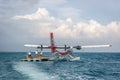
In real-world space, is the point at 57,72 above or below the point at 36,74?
below

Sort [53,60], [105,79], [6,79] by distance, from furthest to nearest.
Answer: [53,60] → [105,79] → [6,79]

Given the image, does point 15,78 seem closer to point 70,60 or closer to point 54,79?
point 54,79

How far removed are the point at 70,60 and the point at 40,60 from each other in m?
12.0

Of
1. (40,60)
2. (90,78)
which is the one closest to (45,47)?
(40,60)

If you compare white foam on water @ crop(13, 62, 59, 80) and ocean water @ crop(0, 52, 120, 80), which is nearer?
white foam on water @ crop(13, 62, 59, 80)

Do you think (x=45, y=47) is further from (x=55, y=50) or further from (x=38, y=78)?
(x=38, y=78)

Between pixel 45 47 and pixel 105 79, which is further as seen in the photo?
pixel 45 47

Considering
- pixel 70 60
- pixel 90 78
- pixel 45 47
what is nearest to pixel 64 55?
pixel 70 60

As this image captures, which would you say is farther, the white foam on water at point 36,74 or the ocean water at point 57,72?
the ocean water at point 57,72

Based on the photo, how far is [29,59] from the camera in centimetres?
10625

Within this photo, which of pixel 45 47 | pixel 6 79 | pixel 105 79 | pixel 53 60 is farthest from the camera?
pixel 45 47

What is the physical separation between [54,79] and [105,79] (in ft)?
33.2

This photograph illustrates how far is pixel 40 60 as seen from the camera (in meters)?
108

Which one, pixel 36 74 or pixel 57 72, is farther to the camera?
pixel 57 72
